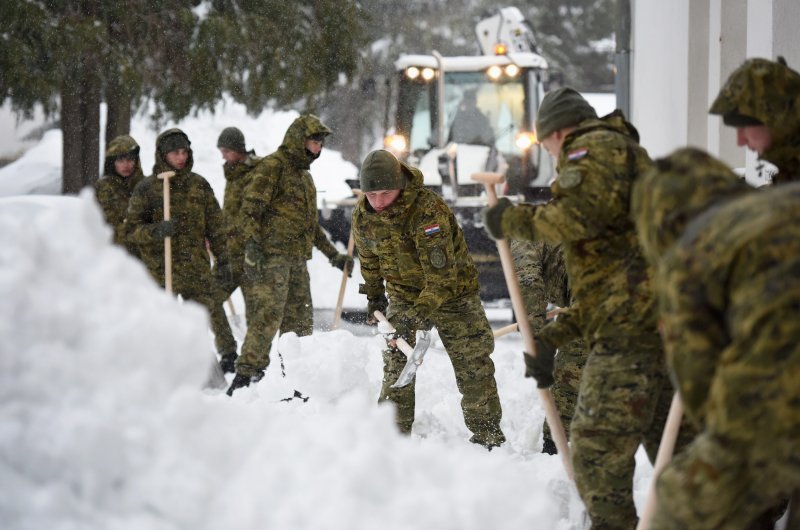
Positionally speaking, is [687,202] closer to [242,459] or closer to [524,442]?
[242,459]

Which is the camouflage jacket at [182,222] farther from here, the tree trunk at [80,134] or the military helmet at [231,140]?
the tree trunk at [80,134]

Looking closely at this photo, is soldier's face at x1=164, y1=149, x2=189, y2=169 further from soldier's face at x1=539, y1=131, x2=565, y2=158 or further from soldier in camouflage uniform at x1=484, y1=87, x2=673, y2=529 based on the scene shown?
soldier in camouflage uniform at x1=484, y1=87, x2=673, y2=529

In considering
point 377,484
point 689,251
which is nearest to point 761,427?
point 689,251

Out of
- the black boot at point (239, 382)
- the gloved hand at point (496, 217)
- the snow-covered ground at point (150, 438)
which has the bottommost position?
the black boot at point (239, 382)

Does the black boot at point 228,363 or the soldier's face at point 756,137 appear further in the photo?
the black boot at point 228,363

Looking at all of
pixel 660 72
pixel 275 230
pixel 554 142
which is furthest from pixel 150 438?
pixel 660 72

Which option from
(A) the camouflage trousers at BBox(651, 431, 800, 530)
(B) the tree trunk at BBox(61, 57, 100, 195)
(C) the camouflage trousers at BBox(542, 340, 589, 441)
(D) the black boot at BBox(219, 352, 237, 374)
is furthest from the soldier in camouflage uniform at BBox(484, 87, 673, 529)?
(B) the tree trunk at BBox(61, 57, 100, 195)

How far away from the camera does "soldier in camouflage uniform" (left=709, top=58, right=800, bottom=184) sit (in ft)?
11.4

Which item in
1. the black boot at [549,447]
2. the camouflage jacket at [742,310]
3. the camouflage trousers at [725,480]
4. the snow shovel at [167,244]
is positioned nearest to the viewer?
the camouflage jacket at [742,310]

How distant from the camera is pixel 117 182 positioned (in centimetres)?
806

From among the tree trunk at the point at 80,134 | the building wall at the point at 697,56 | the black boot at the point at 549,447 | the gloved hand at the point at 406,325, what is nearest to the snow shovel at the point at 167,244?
the gloved hand at the point at 406,325

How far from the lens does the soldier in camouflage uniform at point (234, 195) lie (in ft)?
26.3

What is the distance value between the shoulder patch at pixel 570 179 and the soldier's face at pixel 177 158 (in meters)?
4.64

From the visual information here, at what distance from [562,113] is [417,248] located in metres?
1.63
